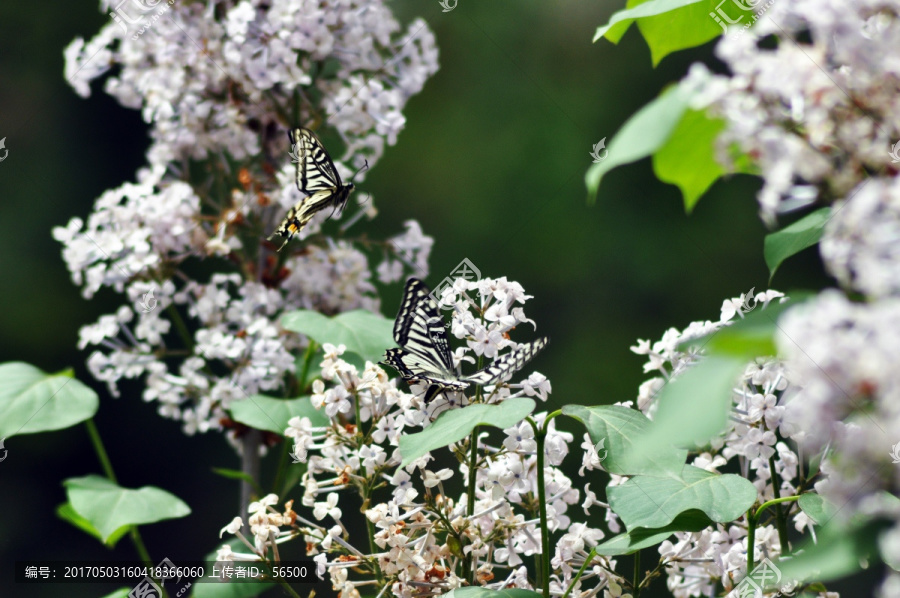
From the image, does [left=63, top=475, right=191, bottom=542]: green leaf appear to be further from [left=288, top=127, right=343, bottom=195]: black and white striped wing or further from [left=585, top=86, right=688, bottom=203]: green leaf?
[left=585, top=86, right=688, bottom=203]: green leaf

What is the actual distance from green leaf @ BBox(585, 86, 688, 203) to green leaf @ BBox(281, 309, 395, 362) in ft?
1.60

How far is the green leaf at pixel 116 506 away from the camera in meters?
0.82

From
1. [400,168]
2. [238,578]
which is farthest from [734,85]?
[400,168]

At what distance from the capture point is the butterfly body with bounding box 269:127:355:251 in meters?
0.89

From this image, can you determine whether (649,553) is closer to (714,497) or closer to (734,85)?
(714,497)

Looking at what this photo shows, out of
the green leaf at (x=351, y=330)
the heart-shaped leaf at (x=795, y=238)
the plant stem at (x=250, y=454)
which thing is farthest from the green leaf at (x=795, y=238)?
the plant stem at (x=250, y=454)

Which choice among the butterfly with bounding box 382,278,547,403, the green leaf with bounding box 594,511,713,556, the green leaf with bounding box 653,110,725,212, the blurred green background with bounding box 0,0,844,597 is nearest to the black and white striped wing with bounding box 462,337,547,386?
the butterfly with bounding box 382,278,547,403

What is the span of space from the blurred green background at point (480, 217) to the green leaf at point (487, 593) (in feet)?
5.21

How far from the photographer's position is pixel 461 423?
0.49 m

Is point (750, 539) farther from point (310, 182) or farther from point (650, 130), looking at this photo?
point (310, 182)

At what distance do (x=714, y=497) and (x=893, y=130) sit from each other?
10.6 inches

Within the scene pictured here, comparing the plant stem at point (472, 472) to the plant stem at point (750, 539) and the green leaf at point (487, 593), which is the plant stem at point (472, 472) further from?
the plant stem at point (750, 539)

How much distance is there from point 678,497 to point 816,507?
0.26 feet

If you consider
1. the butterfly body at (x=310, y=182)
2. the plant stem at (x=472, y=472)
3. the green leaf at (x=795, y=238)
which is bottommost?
the plant stem at (x=472, y=472)
